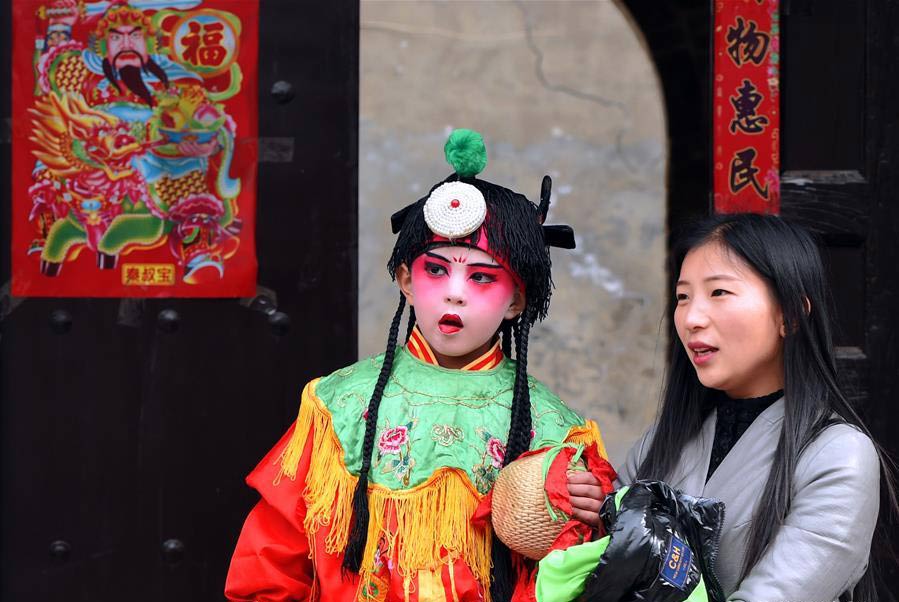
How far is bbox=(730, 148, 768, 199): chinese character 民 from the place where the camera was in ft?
7.40

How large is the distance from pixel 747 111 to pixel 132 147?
1300 mm

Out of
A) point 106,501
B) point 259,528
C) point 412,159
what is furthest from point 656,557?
point 412,159

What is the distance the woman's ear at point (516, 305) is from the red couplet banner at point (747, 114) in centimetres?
55

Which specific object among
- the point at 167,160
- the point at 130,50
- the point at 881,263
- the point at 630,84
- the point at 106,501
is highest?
the point at 630,84

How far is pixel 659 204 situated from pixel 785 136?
2.24 meters

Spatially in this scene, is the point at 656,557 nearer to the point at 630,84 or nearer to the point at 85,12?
the point at 85,12

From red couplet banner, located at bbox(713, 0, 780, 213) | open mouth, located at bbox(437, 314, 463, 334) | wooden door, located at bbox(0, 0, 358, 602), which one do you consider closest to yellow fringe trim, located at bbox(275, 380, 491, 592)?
open mouth, located at bbox(437, 314, 463, 334)

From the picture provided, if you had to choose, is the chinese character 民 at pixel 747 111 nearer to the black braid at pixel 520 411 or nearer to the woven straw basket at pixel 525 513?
the black braid at pixel 520 411

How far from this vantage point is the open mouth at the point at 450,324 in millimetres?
1825

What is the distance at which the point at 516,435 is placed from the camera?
1820mm

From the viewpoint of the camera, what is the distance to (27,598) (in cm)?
242

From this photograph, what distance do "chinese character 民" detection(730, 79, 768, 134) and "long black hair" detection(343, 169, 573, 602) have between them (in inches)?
21.0

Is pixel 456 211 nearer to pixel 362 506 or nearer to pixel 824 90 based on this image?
pixel 362 506

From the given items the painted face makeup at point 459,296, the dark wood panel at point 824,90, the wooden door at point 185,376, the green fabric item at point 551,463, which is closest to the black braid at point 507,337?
the painted face makeup at point 459,296
